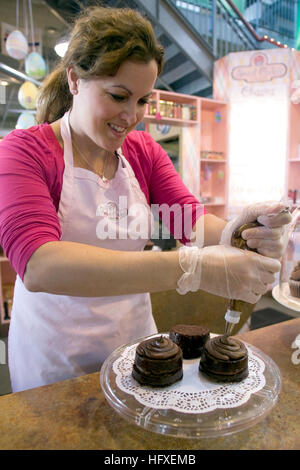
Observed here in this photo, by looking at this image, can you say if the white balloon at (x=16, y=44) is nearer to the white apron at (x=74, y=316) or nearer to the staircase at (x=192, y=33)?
the staircase at (x=192, y=33)

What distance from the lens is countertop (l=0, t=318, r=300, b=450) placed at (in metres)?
0.68

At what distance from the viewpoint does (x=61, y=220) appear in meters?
1.09

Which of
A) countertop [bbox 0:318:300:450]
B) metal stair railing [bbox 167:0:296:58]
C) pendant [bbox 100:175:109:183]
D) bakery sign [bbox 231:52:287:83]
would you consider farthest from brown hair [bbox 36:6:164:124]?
metal stair railing [bbox 167:0:296:58]

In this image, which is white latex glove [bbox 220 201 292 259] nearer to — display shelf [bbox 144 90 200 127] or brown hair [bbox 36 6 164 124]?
brown hair [bbox 36 6 164 124]

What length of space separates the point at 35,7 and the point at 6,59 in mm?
1138

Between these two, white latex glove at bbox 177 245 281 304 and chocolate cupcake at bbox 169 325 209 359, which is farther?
chocolate cupcake at bbox 169 325 209 359

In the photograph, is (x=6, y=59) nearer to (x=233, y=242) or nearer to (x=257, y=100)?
(x=257, y=100)

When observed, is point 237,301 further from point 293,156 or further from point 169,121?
point 293,156

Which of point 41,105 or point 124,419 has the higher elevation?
point 41,105

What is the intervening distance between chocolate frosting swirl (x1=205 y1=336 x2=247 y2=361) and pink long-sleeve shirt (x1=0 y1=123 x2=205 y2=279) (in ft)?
1.64

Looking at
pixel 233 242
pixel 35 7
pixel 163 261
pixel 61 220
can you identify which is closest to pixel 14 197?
pixel 61 220

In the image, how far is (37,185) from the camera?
3.03 feet

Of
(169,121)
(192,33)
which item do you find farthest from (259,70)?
(169,121)

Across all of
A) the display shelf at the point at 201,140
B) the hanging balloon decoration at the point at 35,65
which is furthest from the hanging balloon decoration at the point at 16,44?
the display shelf at the point at 201,140
